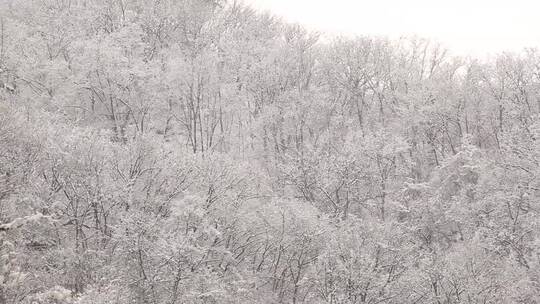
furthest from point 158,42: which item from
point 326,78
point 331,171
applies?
point 331,171

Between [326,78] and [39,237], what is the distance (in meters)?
37.6

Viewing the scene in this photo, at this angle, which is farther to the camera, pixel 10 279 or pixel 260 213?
pixel 260 213

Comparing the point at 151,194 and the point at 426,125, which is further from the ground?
the point at 426,125

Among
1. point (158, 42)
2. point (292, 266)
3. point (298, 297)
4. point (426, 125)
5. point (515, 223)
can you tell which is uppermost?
point (158, 42)

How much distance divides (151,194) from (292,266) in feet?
37.2

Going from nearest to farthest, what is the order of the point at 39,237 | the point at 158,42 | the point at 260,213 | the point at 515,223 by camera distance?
the point at 39,237, the point at 260,213, the point at 515,223, the point at 158,42

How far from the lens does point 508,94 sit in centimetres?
4734

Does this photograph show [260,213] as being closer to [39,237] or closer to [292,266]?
[292,266]

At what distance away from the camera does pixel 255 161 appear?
151 ft

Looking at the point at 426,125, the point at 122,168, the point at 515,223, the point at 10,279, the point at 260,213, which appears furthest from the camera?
the point at 426,125

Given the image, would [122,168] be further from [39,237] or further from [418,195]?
[418,195]

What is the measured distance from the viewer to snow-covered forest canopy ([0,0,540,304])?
27750 mm

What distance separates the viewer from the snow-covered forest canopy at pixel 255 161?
27.8 m

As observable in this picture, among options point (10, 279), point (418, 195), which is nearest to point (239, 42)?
point (418, 195)
